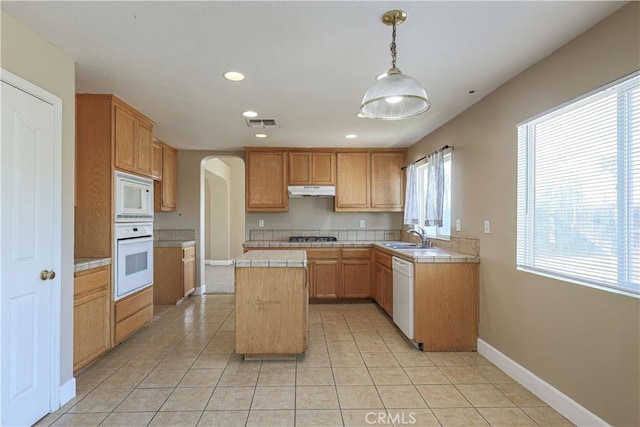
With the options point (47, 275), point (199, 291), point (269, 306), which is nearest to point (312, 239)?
point (199, 291)

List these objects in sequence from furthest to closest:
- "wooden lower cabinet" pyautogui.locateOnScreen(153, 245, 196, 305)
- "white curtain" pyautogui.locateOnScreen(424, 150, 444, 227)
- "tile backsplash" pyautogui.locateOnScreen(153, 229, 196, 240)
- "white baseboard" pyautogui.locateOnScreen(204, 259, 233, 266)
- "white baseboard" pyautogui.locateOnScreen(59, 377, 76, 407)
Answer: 1. "white baseboard" pyautogui.locateOnScreen(204, 259, 233, 266)
2. "tile backsplash" pyautogui.locateOnScreen(153, 229, 196, 240)
3. "wooden lower cabinet" pyautogui.locateOnScreen(153, 245, 196, 305)
4. "white curtain" pyautogui.locateOnScreen(424, 150, 444, 227)
5. "white baseboard" pyautogui.locateOnScreen(59, 377, 76, 407)

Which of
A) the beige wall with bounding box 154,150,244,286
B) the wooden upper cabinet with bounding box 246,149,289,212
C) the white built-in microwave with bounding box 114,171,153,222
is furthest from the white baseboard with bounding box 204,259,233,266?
→ the white built-in microwave with bounding box 114,171,153,222

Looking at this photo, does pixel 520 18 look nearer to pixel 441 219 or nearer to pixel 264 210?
pixel 441 219

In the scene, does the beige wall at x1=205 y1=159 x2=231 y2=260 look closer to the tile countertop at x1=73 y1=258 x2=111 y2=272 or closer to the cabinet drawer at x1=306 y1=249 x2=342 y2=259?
the cabinet drawer at x1=306 y1=249 x2=342 y2=259

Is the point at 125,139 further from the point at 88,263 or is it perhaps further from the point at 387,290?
the point at 387,290

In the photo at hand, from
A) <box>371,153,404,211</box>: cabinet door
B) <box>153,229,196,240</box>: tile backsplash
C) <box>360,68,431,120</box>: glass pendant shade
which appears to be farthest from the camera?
<box>153,229,196,240</box>: tile backsplash

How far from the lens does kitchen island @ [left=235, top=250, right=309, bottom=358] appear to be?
2881 millimetres

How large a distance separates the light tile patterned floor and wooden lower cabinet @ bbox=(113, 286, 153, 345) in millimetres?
166

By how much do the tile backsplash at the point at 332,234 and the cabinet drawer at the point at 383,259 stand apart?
0.87m

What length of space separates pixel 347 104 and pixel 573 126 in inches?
71.3

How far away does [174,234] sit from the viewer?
17.9ft

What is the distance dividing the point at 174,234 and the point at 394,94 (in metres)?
4.77

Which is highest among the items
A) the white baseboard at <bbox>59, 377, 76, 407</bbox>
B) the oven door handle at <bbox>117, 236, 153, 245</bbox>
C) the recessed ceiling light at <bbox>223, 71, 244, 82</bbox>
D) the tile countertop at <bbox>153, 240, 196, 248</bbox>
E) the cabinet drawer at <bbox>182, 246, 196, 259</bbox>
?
the recessed ceiling light at <bbox>223, 71, 244, 82</bbox>

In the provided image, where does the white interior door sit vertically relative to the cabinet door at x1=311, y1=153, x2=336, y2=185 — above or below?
below
